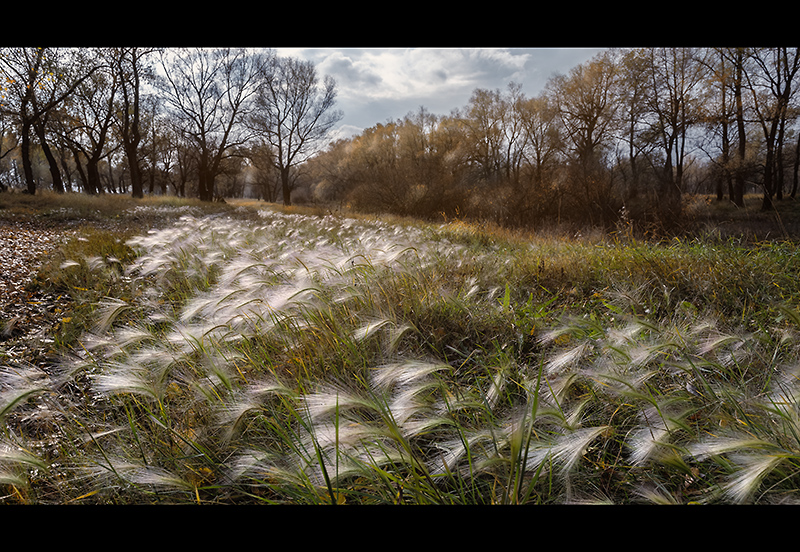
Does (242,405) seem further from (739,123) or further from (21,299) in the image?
(739,123)

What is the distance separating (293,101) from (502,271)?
33.6 metres

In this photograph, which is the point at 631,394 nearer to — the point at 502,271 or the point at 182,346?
the point at 182,346

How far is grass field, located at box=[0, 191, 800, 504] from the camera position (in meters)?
1.06

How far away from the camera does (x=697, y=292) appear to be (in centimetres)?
282

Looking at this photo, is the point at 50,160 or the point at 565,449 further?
the point at 50,160

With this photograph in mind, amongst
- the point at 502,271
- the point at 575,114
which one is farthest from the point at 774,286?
the point at 575,114

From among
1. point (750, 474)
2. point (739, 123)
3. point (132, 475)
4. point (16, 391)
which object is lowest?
point (132, 475)

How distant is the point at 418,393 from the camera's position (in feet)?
4.61

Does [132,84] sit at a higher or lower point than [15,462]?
higher

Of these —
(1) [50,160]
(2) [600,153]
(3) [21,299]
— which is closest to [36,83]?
(1) [50,160]

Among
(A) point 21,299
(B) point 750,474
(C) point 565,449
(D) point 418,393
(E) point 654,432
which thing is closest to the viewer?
Result: (B) point 750,474

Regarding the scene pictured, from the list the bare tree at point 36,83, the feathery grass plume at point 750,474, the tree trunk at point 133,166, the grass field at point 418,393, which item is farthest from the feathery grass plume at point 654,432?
the tree trunk at point 133,166

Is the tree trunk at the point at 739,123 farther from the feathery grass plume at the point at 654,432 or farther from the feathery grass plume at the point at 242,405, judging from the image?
the feathery grass plume at the point at 242,405

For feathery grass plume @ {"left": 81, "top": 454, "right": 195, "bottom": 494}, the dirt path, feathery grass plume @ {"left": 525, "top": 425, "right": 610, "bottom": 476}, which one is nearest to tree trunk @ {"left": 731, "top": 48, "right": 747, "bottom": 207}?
feathery grass plume @ {"left": 525, "top": 425, "right": 610, "bottom": 476}
